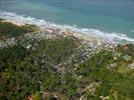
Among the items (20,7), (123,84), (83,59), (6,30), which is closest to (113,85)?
(123,84)

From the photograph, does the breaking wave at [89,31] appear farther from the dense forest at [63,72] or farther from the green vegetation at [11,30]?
the dense forest at [63,72]

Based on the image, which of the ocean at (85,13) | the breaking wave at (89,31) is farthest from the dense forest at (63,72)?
the ocean at (85,13)

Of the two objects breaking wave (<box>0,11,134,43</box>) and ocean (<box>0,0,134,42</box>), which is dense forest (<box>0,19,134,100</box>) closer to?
breaking wave (<box>0,11,134,43</box>)

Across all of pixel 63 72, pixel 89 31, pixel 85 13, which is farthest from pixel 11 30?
pixel 85 13

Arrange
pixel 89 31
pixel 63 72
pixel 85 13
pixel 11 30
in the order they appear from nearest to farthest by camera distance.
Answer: pixel 63 72 → pixel 11 30 → pixel 89 31 → pixel 85 13

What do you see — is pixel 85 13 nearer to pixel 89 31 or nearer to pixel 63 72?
pixel 89 31

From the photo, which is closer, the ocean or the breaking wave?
the breaking wave

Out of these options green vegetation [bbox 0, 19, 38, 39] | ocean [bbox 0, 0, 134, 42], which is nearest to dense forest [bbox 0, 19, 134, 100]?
green vegetation [bbox 0, 19, 38, 39]
